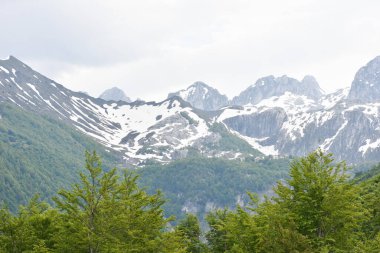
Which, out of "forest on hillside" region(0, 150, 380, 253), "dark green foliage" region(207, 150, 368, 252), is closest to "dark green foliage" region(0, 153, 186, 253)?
"forest on hillside" region(0, 150, 380, 253)

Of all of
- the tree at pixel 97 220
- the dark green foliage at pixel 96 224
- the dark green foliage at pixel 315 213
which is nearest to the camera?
the dark green foliage at pixel 315 213

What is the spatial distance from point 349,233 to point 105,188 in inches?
704

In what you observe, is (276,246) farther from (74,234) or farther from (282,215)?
(74,234)

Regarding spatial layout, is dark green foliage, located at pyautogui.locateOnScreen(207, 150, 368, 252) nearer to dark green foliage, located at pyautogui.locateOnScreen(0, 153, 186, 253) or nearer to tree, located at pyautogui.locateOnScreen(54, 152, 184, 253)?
dark green foliage, located at pyautogui.locateOnScreen(0, 153, 186, 253)

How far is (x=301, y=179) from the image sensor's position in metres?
38.5

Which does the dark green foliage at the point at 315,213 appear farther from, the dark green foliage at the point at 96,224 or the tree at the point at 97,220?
the tree at the point at 97,220

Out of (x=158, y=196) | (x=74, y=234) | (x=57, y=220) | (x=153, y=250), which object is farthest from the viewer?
(x=158, y=196)

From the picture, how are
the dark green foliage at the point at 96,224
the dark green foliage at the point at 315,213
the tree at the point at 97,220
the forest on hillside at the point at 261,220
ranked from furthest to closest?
1. the dark green foliage at the point at 96,224
2. the tree at the point at 97,220
3. the forest on hillside at the point at 261,220
4. the dark green foliage at the point at 315,213

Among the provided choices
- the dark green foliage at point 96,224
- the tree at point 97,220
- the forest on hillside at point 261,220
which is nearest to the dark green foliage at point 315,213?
the forest on hillside at point 261,220

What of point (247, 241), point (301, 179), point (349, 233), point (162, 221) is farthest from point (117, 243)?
point (349, 233)

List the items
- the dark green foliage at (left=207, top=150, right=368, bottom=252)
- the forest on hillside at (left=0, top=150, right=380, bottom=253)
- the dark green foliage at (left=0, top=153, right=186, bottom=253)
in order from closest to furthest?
the dark green foliage at (left=207, top=150, right=368, bottom=252) → the forest on hillside at (left=0, top=150, right=380, bottom=253) → the dark green foliage at (left=0, top=153, right=186, bottom=253)

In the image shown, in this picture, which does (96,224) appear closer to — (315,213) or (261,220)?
(261,220)

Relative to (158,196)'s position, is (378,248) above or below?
below

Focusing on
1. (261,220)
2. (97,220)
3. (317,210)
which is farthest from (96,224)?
(317,210)
